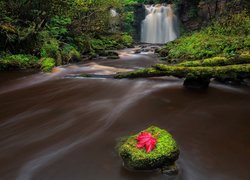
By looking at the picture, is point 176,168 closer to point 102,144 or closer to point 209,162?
point 209,162

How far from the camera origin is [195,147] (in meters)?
4.04

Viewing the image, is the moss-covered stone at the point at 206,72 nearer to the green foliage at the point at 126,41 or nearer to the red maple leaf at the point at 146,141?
the red maple leaf at the point at 146,141

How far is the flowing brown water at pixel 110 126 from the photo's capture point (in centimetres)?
354

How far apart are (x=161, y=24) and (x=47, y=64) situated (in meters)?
20.5

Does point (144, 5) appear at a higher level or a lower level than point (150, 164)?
higher

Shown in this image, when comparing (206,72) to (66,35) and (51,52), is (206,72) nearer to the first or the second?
(51,52)

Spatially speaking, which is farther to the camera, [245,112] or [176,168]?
[245,112]

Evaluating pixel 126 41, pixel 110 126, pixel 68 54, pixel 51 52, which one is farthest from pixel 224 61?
pixel 126 41

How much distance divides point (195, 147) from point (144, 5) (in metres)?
29.2

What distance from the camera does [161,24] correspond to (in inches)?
1176

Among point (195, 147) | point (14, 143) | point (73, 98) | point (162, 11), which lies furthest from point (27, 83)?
point (162, 11)

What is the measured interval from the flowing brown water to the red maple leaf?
1.07 feet

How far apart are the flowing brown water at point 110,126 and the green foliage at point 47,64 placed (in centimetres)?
280

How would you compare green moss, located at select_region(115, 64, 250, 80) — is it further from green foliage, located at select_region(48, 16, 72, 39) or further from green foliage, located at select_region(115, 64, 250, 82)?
green foliage, located at select_region(48, 16, 72, 39)
